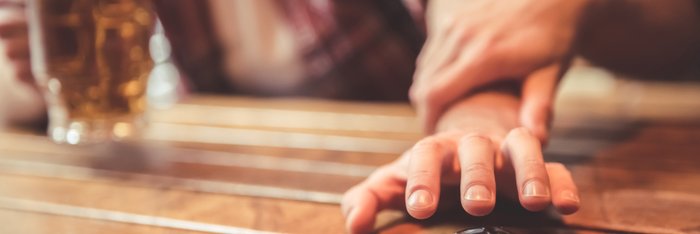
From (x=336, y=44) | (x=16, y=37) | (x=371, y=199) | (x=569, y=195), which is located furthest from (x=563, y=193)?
(x=336, y=44)

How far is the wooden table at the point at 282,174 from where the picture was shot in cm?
56

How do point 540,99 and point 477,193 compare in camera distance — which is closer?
point 477,193

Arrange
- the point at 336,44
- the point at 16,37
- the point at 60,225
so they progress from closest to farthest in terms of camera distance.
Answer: the point at 60,225, the point at 16,37, the point at 336,44

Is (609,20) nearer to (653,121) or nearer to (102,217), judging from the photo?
(653,121)

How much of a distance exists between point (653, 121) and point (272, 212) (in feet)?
1.90

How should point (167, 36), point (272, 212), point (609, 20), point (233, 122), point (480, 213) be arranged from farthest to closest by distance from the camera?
point (167, 36), point (233, 122), point (609, 20), point (272, 212), point (480, 213)

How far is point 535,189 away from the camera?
1.44 ft

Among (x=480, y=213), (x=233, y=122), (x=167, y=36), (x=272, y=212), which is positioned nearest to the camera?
(x=480, y=213)

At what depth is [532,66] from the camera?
0.66m

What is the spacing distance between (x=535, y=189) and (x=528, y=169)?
0.02 m

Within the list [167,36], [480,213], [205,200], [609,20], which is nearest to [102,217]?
[205,200]

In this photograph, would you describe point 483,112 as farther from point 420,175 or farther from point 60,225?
point 60,225

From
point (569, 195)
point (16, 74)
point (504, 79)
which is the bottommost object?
point (569, 195)

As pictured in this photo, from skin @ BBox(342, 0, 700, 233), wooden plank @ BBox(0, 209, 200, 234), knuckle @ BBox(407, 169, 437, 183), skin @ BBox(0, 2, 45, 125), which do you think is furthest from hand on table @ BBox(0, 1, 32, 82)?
knuckle @ BBox(407, 169, 437, 183)
